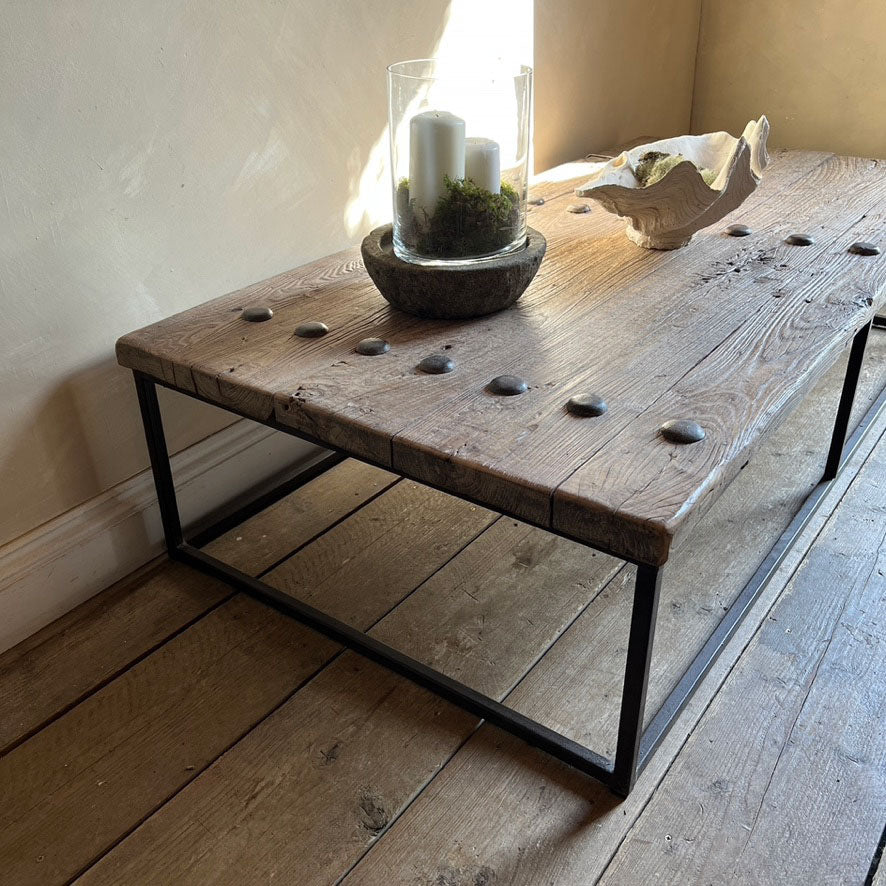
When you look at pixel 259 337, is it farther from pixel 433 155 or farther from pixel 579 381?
pixel 579 381

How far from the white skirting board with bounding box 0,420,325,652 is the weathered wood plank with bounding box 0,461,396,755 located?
0.11 feet

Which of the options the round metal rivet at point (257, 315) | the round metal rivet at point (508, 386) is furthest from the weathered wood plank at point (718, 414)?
the round metal rivet at point (257, 315)

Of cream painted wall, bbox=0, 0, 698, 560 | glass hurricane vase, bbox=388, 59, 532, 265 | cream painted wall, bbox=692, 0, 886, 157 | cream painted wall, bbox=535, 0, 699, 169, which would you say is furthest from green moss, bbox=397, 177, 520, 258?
cream painted wall, bbox=692, 0, 886, 157

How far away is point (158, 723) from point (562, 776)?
1.78 ft

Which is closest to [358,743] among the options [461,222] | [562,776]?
[562,776]

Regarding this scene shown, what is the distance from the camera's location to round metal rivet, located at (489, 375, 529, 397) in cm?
113

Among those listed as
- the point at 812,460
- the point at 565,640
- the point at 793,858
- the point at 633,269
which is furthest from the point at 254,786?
the point at 812,460

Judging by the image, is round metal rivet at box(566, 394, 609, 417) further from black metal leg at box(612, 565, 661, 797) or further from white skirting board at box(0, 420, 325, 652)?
white skirting board at box(0, 420, 325, 652)

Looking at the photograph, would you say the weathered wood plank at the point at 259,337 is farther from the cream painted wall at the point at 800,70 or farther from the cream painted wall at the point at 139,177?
the cream painted wall at the point at 800,70

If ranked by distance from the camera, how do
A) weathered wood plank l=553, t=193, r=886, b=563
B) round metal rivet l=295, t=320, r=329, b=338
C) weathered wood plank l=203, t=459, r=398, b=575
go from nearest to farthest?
1. weathered wood plank l=553, t=193, r=886, b=563
2. round metal rivet l=295, t=320, r=329, b=338
3. weathered wood plank l=203, t=459, r=398, b=575

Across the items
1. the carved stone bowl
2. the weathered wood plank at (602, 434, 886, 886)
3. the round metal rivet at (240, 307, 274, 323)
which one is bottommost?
the weathered wood plank at (602, 434, 886, 886)

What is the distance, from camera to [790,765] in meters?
1.13

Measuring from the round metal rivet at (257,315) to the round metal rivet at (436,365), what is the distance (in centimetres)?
30

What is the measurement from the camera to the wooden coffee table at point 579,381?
98cm
